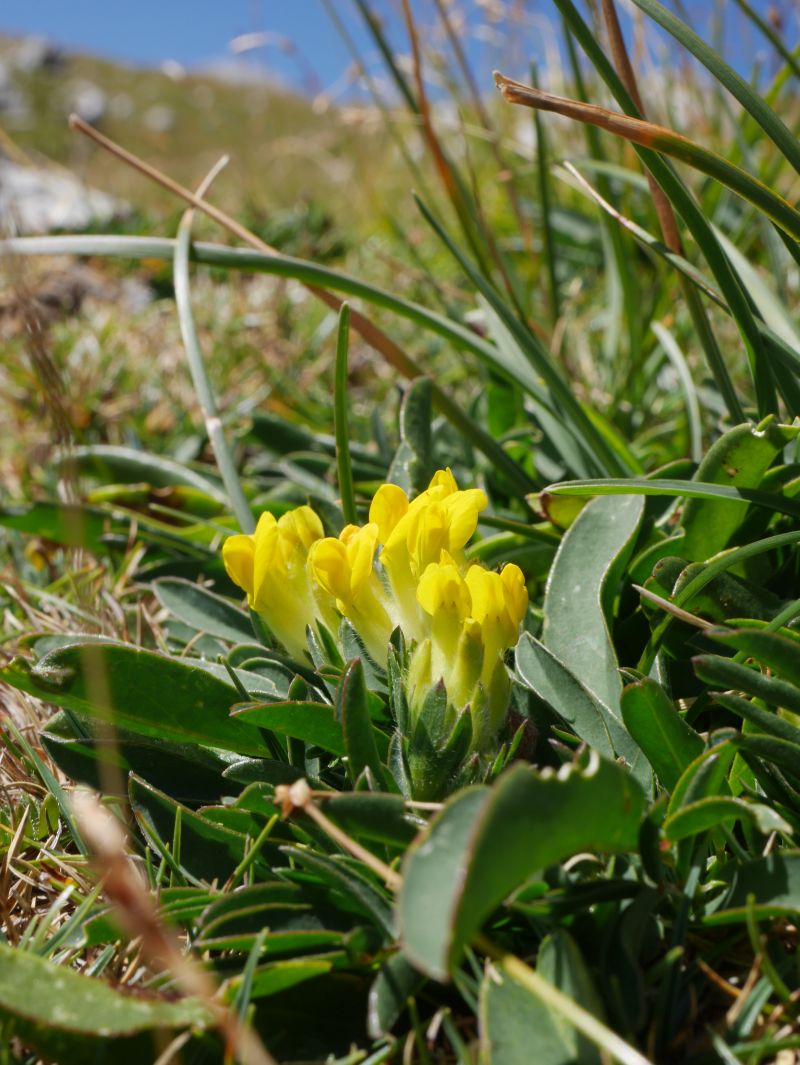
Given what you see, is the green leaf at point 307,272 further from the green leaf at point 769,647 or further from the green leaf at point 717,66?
the green leaf at point 769,647

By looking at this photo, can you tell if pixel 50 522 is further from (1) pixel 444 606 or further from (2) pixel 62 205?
(2) pixel 62 205

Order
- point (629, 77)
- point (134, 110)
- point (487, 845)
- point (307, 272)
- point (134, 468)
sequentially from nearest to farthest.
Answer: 1. point (487, 845)
2. point (629, 77)
3. point (307, 272)
4. point (134, 468)
5. point (134, 110)

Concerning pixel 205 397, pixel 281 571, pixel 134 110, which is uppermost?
pixel 134 110

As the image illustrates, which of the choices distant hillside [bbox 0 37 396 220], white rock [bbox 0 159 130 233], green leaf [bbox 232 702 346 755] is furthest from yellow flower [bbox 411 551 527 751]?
distant hillside [bbox 0 37 396 220]

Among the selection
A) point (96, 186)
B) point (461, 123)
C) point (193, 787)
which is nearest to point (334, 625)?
point (193, 787)

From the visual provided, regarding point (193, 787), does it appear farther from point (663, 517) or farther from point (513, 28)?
point (513, 28)

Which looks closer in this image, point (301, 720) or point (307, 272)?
point (301, 720)

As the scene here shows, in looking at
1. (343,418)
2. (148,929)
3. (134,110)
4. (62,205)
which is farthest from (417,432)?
(134,110)
